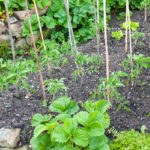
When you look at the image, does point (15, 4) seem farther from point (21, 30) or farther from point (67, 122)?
point (67, 122)

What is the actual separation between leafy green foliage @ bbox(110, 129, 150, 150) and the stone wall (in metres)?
3.25

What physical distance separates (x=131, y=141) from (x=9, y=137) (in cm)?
131

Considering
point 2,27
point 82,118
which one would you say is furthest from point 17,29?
point 82,118

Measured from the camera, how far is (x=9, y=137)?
2.53 metres

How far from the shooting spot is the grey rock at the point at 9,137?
2515 mm

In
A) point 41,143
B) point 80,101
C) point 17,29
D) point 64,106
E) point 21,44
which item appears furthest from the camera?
point 21,44

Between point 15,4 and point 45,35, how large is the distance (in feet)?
2.83

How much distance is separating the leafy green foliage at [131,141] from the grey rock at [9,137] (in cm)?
106

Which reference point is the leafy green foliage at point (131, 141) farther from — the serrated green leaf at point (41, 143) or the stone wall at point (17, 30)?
the stone wall at point (17, 30)

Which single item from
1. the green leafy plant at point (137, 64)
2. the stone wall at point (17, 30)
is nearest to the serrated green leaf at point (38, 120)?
the green leafy plant at point (137, 64)

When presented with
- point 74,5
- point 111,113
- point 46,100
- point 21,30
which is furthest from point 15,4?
point 111,113

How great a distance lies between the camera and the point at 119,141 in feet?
7.32

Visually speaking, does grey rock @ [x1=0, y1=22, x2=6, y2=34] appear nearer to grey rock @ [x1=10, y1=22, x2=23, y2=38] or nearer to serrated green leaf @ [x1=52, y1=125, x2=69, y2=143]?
grey rock @ [x1=10, y1=22, x2=23, y2=38]

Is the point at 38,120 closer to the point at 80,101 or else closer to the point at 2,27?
the point at 80,101
